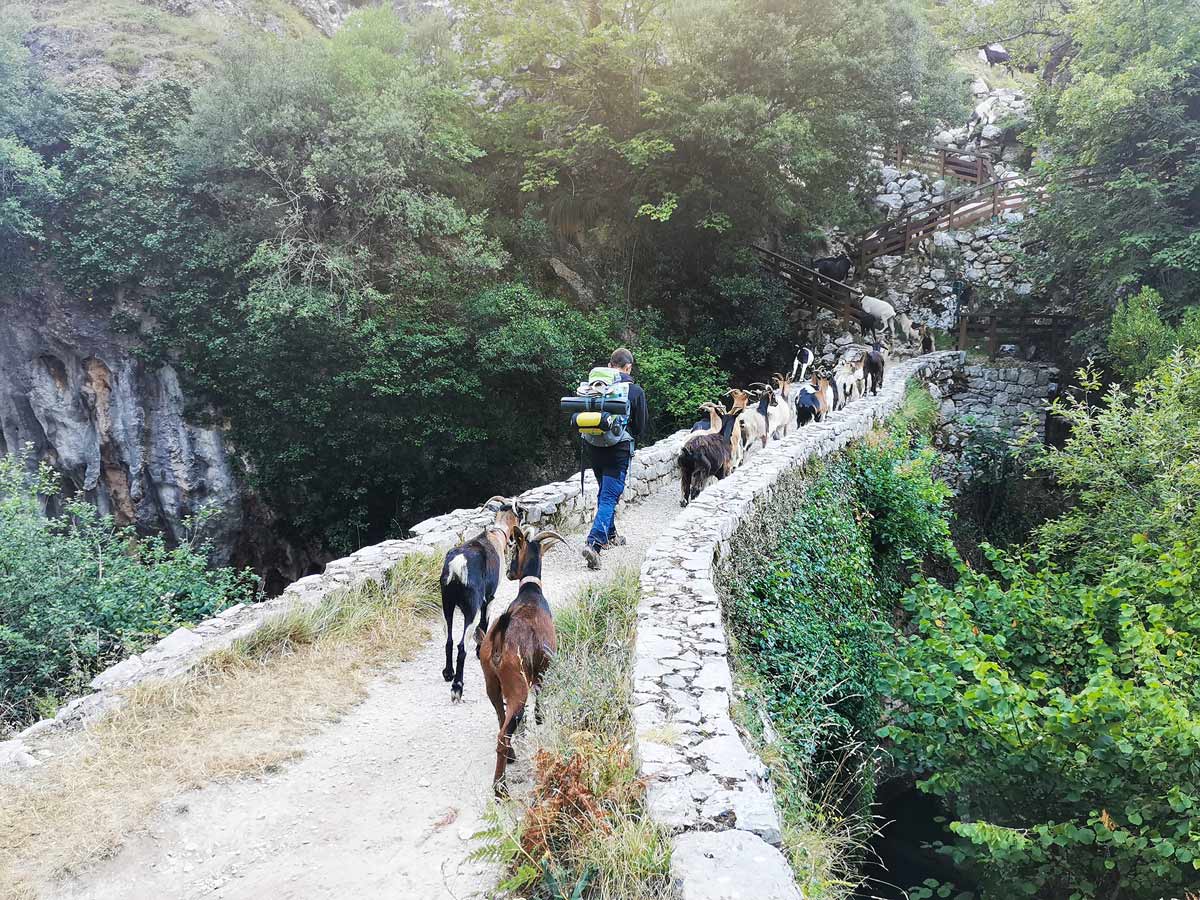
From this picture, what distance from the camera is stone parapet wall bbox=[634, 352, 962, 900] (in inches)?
108

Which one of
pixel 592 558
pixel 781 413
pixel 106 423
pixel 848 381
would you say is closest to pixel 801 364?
pixel 848 381

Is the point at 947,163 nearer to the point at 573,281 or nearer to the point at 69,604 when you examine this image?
the point at 573,281

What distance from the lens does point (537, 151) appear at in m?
17.2

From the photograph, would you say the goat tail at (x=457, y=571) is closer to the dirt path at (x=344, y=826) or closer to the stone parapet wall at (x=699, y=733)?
the dirt path at (x=344, y=826)

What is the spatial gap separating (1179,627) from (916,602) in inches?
95.5

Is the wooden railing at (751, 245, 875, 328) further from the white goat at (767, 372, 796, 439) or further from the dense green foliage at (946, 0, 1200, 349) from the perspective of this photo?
the white goat at (767, 372, 796, 439)

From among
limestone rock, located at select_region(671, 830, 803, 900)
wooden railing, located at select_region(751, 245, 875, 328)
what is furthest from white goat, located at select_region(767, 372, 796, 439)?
wooden railing, located at select_region(751, 245, 875, 328)

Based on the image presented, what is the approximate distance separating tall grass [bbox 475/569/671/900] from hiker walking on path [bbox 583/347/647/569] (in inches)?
103

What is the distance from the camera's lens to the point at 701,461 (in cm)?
852

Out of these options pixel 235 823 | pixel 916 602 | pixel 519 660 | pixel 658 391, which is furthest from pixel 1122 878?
pixel 658 391

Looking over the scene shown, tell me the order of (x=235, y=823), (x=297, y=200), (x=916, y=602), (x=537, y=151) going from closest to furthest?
(x=235, y=823) → (x=916, y=602) → (x=297, y=200) → (x=537, y=151)

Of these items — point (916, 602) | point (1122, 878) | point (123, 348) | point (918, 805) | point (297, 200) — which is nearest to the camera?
point (1122, 878)

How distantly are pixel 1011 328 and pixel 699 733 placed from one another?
17840 millimetres

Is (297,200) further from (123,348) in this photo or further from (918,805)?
(918,805)
